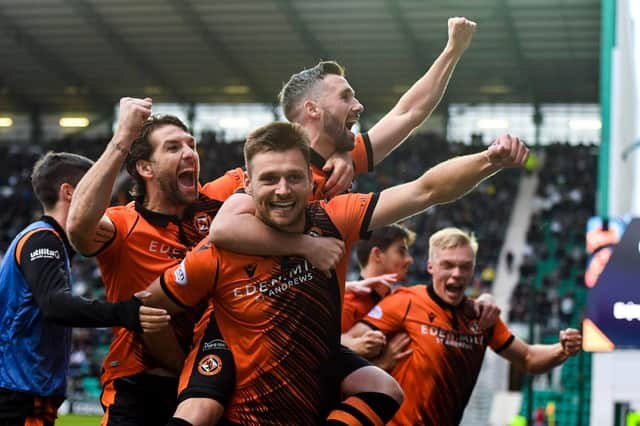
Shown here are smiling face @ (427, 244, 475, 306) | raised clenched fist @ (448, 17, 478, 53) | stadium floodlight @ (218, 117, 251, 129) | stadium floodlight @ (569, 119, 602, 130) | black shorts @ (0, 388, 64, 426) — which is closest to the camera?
black shorts @ (0, 388, 64, 426)

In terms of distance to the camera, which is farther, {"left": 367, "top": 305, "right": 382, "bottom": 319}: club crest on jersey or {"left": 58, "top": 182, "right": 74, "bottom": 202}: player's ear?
{"left": 367, "top": 305, "right": 382, "bottom": 319}: club crest on jersey

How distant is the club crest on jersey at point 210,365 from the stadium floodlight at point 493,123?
34169 millimetres

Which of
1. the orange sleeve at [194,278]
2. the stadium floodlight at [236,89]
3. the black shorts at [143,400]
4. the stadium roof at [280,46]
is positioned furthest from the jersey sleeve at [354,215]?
the stadium floodlight at [236,89]

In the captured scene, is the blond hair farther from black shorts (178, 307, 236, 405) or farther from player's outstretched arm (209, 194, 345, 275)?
black shorts (178, 307, 236, 405)

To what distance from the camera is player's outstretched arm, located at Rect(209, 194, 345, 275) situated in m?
3.91

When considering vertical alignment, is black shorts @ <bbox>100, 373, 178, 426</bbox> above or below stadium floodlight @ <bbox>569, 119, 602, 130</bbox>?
below

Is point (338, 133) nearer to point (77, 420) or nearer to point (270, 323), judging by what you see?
point (270, 323)

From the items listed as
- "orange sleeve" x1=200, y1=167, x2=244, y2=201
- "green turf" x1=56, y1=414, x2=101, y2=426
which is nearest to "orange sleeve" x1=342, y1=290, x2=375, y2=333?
"orange sleeve" x1=200, y1=167, x2=244, y2=201

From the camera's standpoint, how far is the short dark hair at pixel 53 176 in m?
5.03

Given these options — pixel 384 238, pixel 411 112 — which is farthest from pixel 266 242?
pixel 384 238

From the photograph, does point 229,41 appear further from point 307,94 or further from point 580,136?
point 307,94

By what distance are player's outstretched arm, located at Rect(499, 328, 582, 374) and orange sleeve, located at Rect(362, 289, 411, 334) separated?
693 millimetres

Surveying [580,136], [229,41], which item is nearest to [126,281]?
[229,41]

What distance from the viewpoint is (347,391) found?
4031 millimetres
